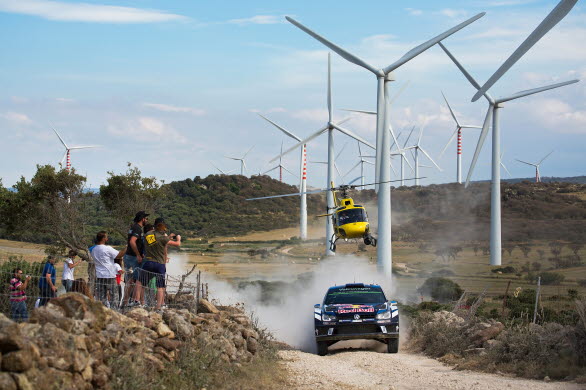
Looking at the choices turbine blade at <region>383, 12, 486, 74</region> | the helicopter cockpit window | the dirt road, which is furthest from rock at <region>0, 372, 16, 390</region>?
turbine blade at <region>383, 12, 486, 74</region>

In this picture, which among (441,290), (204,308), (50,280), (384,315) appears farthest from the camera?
(441,290)

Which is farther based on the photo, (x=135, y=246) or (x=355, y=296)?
(x=355, y=296)

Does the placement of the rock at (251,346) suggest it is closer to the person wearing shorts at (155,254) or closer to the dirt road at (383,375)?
the dirt road at (383,375)

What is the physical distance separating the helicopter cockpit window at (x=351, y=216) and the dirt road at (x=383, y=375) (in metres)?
15.5

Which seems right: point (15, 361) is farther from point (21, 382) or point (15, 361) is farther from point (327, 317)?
point (327, 317)

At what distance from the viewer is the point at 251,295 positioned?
40.5m

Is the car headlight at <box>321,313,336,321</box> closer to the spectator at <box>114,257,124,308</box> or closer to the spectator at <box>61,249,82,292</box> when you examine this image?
the spectator at <box>114,257,124,308</box>

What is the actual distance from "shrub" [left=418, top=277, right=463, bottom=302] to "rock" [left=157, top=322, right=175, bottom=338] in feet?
100

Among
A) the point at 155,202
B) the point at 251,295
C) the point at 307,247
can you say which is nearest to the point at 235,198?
the point at 307,247

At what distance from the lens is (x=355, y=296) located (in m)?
21.5

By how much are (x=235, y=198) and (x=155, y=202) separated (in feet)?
277

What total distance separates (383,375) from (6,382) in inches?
366

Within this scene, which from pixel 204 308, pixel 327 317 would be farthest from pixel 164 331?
pixel 327 317

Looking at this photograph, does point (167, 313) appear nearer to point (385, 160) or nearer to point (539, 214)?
point (385, 160)
